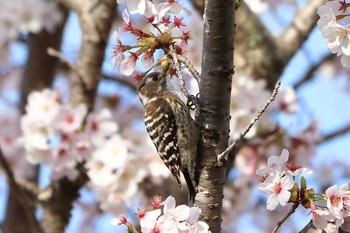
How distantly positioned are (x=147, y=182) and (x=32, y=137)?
35.7 inches

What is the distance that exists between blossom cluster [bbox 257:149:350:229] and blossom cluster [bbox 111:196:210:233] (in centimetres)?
20

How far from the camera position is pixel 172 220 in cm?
192

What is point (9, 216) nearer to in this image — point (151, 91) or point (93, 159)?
point (93, 159)

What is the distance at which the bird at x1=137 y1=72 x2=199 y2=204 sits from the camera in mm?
2963

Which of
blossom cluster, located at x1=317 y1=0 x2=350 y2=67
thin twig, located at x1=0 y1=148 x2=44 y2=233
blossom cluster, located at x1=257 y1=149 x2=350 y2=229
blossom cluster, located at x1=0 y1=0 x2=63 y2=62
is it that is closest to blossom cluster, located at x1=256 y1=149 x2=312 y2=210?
blossom cluster, located at x1=257 y1=149 x2=350 y2=229

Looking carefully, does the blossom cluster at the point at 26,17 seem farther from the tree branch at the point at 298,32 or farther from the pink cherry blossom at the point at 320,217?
the pink cherry blossom at the point at 320,217

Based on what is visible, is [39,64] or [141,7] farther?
[39,64]

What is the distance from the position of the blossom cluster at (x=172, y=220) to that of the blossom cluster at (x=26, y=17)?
13.5ft

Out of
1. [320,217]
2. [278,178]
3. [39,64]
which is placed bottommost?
[320,217]

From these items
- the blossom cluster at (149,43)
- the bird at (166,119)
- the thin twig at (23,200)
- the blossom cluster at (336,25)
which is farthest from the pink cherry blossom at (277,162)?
the thin twig at (23,200)

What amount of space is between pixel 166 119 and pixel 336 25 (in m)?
1.40

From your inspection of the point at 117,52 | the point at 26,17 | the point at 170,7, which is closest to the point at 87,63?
the point at 26,17

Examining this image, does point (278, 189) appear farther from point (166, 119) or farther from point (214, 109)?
point (166, 119)

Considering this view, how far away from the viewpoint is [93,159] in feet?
15.4
